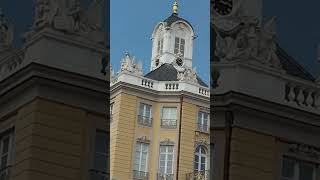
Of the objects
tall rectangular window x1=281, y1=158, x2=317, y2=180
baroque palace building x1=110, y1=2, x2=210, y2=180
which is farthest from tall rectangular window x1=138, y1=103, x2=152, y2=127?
Answer: tall rectangular window x1=281, y1=158, x2=317, y2=180

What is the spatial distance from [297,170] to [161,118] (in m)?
1.00

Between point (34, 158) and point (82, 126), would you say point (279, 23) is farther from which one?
point (34, 158)

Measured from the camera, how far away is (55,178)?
16.2 feet

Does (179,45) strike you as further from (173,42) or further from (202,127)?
(202,127)

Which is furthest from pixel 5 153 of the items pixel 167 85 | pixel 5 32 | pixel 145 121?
pixel 167 85

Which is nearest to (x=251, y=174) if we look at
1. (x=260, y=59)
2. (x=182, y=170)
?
(x=182, y=170)

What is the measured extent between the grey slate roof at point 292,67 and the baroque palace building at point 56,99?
4.23 feet

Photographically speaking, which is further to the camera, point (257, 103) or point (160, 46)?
point (160, 46)

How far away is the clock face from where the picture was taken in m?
5.67

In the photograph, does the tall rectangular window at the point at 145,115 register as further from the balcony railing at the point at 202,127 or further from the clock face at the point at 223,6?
the clock face at the point at 223,6

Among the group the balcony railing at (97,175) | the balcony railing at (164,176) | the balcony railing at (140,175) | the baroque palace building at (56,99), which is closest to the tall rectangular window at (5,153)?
the baroque palace building at (56,99)

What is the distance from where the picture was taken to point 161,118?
17.9 ft

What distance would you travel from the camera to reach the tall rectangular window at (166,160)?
17.5ft

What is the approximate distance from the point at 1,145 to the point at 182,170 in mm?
1188
